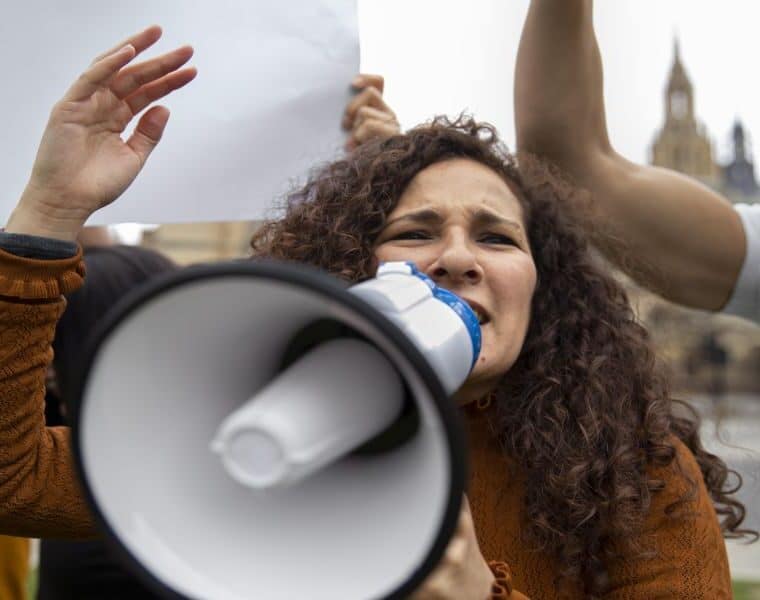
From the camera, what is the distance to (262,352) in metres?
1.16

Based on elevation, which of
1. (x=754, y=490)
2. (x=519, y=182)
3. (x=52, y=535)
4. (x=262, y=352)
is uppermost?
(x=262, y=352)

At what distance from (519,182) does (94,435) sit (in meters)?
1.22

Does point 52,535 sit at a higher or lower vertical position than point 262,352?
lower

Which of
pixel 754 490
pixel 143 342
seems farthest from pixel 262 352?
pixel 754 490

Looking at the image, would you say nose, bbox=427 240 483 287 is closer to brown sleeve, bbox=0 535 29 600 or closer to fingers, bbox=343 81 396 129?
fingers, bbox=343 81 396 129

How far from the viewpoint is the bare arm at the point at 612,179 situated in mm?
1974

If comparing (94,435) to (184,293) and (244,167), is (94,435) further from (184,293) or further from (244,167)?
(244,167)

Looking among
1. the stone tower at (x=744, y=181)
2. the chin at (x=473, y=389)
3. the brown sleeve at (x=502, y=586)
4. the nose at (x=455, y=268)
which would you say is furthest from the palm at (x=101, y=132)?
the stone tower at (x=744, y=181)

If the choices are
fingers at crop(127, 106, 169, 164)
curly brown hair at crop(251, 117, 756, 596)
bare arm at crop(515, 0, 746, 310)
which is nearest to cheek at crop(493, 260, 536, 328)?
curly brown hair at crop(251, 117, 756, 596)

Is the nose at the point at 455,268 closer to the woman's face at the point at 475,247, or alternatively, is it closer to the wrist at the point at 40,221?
the woman's face at the point at 475,247

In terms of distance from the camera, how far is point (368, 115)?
2.08 m

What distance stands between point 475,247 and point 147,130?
2.14 ft

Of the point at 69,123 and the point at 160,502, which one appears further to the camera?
the point at 69,123

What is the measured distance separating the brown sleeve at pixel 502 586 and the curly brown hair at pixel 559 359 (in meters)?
0.32
